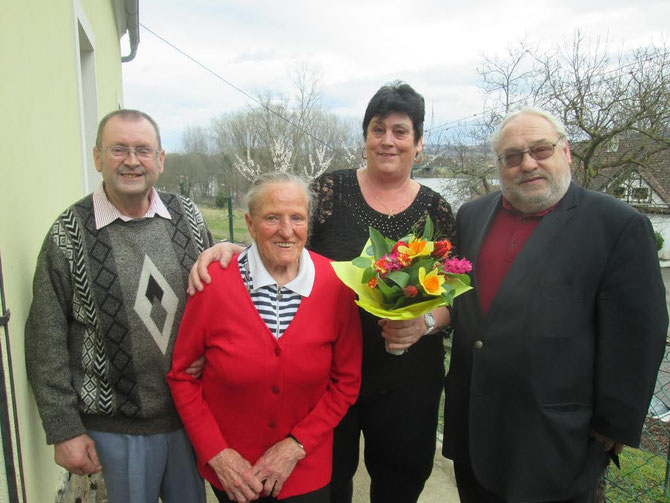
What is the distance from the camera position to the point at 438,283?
1.69 meters

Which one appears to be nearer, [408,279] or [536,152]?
[408,279]

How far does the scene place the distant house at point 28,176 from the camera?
1.45 meters

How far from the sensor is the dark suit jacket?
5.95 ft

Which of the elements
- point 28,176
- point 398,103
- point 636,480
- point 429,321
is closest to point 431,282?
point 429,321

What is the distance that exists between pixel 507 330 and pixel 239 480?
1.24 meters

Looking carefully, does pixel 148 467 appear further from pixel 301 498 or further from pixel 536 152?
pixel 536 152

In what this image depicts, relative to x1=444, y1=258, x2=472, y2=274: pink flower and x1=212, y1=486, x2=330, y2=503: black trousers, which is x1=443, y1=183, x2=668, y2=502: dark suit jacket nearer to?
x1=444, y1=258, x2=472, y2=274: pink flower

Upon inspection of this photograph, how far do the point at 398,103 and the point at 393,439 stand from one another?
1608 millimetres

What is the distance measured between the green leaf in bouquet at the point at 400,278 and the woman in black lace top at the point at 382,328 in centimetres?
54

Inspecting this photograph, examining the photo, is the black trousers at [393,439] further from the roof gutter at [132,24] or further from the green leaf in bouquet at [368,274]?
the roof gutter at [132,24]

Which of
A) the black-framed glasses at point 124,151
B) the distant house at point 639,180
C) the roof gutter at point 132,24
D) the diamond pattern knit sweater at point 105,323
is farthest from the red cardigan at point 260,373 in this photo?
the distant house at point 639,180

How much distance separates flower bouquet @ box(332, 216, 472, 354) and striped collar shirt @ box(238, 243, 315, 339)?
0.52ft

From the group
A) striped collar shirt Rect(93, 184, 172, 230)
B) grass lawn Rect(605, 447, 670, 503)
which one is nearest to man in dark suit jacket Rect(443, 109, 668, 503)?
striped collar shirt Rect(93, 184, 172, 230)

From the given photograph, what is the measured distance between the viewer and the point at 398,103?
7.26 feet
